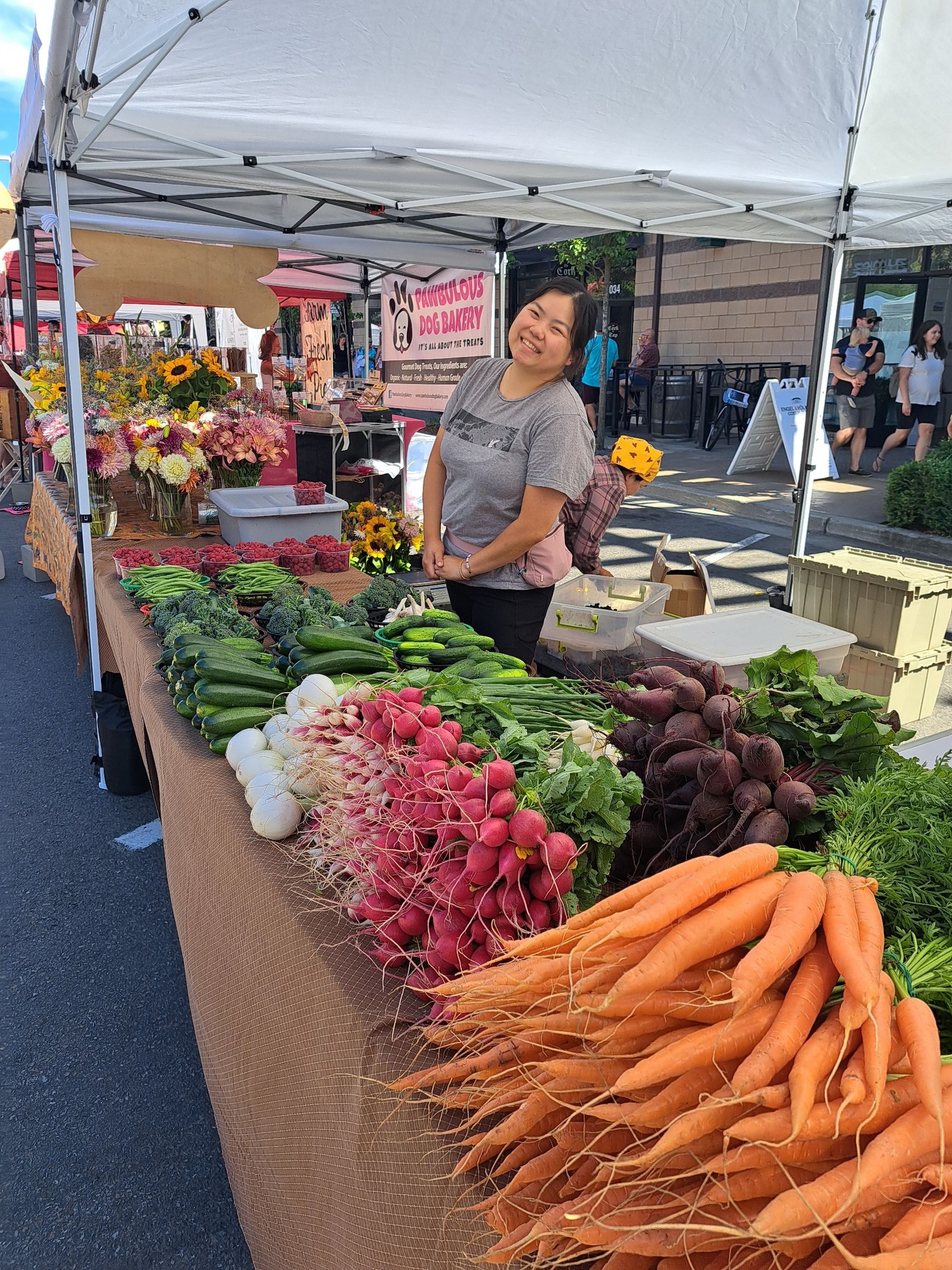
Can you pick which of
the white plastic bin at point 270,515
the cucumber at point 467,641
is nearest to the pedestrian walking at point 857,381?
the white plastic bin at point 270,515

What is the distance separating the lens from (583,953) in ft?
3.39

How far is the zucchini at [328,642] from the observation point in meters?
2.34

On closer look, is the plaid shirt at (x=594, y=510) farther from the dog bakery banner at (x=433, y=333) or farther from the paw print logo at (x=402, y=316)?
the paw print logo at (x=402, y=316)

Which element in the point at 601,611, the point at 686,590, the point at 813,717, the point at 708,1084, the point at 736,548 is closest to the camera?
the point at 708,1084

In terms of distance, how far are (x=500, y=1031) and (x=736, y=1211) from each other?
Result: 1.08 feet

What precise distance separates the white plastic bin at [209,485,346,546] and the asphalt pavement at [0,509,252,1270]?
1555mm

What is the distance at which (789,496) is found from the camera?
11.2 m

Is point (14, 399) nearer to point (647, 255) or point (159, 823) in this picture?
point (159, 823)

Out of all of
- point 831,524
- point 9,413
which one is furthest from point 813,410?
point 9,413

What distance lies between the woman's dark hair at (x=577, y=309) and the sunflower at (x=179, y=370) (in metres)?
3.60

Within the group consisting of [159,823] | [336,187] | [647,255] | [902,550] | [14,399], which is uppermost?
[647,255]

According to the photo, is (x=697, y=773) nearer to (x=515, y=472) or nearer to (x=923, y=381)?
(x=515, y=472)

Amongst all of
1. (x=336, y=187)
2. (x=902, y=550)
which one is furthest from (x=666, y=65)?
(x=902, y=550)

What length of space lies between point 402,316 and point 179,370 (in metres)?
2.21
